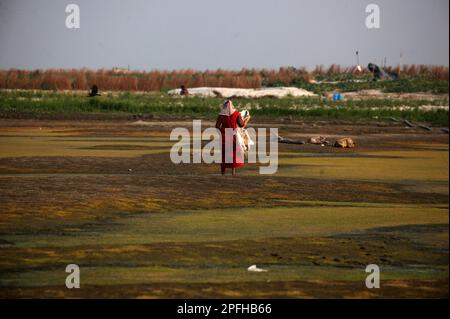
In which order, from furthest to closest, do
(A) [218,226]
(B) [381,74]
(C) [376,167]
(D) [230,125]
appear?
(B) [381,74], (C) [376,167], (D) [230,125], (A) [218,226]

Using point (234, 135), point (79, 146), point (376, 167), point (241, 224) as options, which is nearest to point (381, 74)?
point (79, 146)

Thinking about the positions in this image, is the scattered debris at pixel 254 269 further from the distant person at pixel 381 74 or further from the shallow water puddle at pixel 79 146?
the distant person at pixel 381 74

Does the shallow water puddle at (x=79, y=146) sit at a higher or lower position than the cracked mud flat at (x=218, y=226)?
lower

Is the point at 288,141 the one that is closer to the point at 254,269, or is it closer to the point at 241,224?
the point at 241,224

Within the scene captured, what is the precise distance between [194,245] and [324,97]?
177 ft

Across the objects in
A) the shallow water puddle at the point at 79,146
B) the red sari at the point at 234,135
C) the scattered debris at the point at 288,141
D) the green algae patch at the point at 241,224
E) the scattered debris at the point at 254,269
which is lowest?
the scattered debris at the point at 288,141

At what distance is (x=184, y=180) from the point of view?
20.7 m

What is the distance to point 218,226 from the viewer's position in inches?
582

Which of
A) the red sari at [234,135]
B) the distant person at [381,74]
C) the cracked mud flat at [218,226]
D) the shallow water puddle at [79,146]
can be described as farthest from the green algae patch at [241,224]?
the distant person at [381,74]

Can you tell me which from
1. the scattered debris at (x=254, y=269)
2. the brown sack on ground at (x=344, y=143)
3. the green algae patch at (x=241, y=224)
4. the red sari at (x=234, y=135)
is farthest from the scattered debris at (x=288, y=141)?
the scattered debris at (x=254, y=269)

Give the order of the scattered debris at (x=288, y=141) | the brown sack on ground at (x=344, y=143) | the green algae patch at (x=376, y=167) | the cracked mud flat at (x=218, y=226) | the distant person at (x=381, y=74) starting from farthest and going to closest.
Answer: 1. the distant person at (x=381, y=74)
2. the scattered debris at (x=288, y=141)
3. the brown sack on ground at (x=344, y=143)
4. the green algae patch at (x=376, y=167)
5. the cracked mud flat at (x=218, y=226)

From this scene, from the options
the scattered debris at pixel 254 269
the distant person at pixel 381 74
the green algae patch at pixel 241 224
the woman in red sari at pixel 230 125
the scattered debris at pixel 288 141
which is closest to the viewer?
the scattered debris at pixel 254 269

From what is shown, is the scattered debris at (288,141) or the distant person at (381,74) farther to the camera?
the distant person at (381,74)

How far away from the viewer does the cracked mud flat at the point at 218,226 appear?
10.9 m
